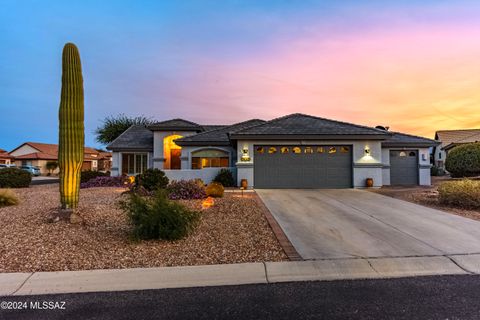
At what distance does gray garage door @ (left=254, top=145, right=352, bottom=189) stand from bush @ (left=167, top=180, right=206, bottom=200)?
15.4 ft

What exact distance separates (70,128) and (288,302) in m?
7.11

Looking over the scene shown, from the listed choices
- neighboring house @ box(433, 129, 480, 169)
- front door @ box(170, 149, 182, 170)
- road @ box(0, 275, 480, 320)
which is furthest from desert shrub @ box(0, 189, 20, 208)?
neighboring house @ box(433, 129, 480, 169)

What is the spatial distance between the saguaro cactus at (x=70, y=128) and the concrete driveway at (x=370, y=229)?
5.90 m

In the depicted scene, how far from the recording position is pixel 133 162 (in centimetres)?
2484

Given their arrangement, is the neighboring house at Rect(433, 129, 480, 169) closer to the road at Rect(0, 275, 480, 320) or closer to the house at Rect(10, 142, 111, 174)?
the road at Rect(0, 275, 480, 320)

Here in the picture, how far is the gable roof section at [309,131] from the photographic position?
53.4 feet

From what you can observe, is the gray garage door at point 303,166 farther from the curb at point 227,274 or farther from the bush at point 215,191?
the curb at point 227,274

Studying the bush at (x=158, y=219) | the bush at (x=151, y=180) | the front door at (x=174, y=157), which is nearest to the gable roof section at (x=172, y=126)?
the front door at (x=174, y=157)

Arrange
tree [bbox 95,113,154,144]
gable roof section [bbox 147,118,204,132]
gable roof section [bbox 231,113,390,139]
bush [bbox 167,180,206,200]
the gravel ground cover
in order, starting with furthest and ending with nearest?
tree [bbox 95,113,154,144], gable roof section [bbox 147,118,204,132], gable roof section [bbox 231,113,390,139], bush [bbox 167,180,206,200], the gravel ground cover

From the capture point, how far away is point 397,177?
62.6ft

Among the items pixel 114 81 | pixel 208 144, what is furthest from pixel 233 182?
pixel 114 81

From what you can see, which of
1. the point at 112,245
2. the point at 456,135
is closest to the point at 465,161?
the point at 112,245

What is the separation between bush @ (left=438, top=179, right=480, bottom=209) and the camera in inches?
402

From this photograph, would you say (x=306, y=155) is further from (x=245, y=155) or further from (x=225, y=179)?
(x=225, y=179)
